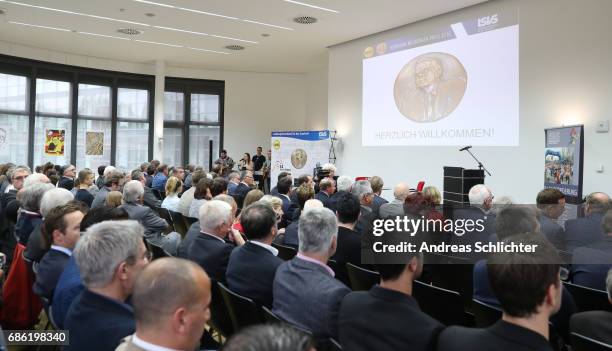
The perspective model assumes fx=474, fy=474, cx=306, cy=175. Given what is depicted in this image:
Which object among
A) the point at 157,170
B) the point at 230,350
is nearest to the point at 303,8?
the point at 157,170

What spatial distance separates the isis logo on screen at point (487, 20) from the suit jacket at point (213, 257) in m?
6.90

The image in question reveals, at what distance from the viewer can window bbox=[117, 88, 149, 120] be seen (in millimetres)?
14203

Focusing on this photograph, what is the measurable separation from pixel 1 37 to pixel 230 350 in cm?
1325

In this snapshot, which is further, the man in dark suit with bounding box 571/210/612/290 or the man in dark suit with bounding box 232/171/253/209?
the man in dark suit with bounding box 232/171/253/209

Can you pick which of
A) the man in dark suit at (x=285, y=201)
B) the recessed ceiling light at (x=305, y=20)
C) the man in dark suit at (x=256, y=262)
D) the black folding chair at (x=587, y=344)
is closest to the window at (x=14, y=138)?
the recessed ceiling light at (x=305, y=20)

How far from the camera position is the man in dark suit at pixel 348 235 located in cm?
340

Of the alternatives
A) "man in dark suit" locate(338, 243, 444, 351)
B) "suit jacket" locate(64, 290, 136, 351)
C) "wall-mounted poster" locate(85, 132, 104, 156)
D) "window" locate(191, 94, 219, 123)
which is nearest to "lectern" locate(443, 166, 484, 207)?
"man in dark suit" locate(338, 243, 444, 351)

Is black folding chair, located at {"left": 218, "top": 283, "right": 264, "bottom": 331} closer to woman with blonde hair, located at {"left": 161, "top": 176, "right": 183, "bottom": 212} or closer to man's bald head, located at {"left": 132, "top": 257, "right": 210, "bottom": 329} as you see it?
man's bald head, located at {"left": 132, "top": 257, "right": 210, "bottom": 329}

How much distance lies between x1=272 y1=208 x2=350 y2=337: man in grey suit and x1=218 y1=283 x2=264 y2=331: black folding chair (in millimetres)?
117

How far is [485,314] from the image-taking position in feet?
7.55

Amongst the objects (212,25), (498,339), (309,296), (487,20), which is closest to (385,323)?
(498,339)

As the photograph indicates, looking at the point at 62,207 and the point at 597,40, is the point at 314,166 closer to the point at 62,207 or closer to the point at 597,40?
the point at 597,40

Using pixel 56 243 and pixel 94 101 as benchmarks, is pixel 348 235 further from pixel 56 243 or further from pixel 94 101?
pixel 94 101

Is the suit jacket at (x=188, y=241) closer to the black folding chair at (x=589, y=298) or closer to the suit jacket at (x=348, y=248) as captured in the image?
the suit jacket at (x=348, y=248)
